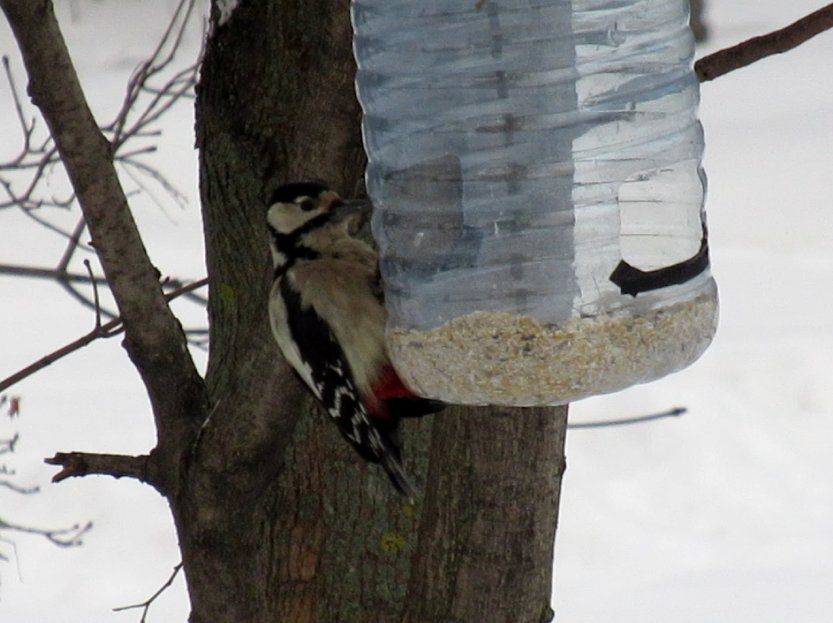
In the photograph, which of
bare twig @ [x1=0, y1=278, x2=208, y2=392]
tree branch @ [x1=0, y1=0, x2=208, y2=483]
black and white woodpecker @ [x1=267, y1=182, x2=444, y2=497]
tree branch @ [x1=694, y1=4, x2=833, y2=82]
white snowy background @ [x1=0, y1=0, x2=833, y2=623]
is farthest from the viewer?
white snowy background @ [x1=0, y1=0, x2=833, y2=623]

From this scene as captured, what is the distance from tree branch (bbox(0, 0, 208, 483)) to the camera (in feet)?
7.75

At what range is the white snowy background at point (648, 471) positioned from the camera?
6.32m

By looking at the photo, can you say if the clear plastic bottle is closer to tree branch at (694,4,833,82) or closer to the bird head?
tree branch at (694,4,833,82)

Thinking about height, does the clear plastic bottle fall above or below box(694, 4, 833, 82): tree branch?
below

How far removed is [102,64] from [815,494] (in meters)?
12.9

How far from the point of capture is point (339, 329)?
2.75 m

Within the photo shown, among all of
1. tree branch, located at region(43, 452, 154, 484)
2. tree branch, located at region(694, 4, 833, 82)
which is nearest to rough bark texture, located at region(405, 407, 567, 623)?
tree branch, located at region(43, 452, 154, 484)

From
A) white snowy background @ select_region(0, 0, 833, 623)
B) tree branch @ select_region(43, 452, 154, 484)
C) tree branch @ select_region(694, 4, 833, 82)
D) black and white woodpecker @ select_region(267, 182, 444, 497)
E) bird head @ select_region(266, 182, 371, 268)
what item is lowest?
white snowy background @ select_region(0, 0, 833, 623)

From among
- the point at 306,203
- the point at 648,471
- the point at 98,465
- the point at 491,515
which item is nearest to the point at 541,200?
the point at 306,203

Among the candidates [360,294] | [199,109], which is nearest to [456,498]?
[360,294]

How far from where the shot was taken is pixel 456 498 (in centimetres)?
271

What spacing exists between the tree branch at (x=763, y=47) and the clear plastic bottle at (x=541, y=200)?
8.7 inches

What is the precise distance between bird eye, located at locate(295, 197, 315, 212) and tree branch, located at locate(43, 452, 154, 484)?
66 cm

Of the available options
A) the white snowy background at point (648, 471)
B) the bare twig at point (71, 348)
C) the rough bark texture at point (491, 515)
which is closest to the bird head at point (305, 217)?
the bare twig at point (71, 348)
